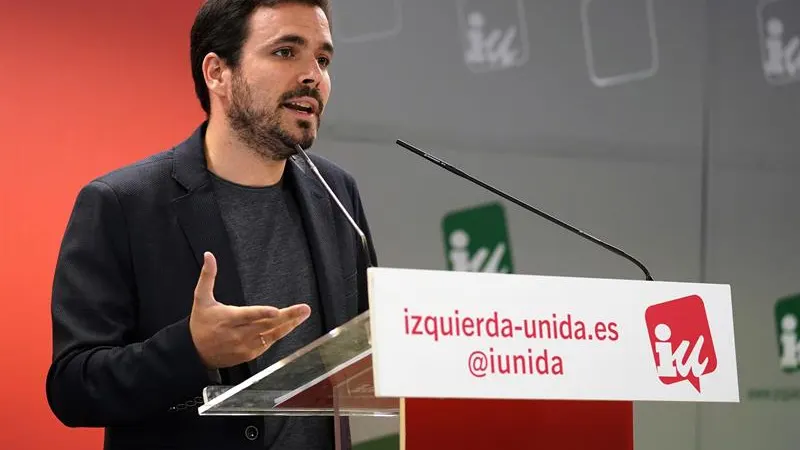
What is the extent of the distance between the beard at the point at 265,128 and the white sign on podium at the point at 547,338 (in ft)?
2.54

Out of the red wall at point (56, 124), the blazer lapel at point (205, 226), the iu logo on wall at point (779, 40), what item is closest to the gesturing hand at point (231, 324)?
the blazer lapel at point (205, 226)

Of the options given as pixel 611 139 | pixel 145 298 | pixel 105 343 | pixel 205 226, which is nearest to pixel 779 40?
pixel 611 139

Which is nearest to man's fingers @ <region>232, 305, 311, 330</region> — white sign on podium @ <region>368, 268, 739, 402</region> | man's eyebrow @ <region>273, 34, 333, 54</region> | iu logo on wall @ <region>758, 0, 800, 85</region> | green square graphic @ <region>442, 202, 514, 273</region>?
white sign on podium @ <region>368, 268, 739, 402</region>

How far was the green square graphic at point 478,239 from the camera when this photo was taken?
3338 mm

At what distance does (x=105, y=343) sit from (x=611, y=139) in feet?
7.61

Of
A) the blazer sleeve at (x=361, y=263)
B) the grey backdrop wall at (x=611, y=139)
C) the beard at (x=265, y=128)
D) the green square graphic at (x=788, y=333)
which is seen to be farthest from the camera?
the green square graphic at (x=788, y=333)

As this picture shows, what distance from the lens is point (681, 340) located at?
1.38 meters

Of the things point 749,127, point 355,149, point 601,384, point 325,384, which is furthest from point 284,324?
point 749,127

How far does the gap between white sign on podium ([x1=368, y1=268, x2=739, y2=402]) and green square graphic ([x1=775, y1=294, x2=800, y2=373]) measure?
8.40 ft

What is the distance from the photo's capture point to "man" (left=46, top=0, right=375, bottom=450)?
1.65 meters

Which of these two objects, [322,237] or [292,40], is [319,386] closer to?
[322,237]

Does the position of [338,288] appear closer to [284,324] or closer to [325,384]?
[325,384]

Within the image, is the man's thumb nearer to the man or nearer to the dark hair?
the man

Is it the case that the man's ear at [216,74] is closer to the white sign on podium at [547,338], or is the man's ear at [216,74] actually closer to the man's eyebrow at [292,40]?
the man's eyebrow at [292,40]
